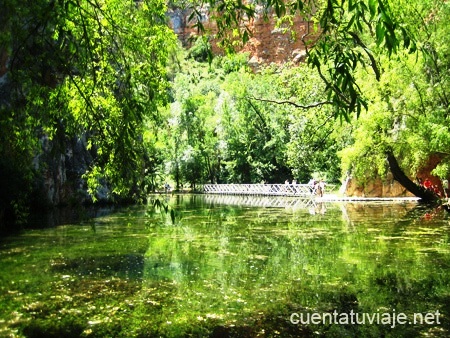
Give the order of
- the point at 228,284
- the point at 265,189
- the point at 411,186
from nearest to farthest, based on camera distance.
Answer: the point at 228,284 < the point at 411,186 < the point at 265,189

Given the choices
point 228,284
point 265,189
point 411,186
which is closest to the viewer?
point 228,284

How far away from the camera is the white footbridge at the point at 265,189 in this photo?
110ft

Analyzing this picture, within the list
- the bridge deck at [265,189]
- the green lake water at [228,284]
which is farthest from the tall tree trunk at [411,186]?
the green lake water at [228,284]

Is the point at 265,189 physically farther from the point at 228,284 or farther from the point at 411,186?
the point at 228,284

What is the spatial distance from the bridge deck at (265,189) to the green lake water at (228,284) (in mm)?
20037

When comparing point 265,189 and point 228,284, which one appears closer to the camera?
point 228,284

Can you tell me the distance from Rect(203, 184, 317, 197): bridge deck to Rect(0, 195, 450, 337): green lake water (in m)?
20.0

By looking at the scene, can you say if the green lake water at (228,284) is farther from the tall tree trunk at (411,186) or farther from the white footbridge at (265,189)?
the white footbridge at (265,189)

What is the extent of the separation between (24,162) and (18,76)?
1537 mm

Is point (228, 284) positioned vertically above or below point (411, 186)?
below

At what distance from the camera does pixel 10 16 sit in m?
4.14

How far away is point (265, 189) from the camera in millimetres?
39375

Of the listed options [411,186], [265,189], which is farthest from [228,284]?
[265,189]

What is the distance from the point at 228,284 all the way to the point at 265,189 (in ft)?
106
